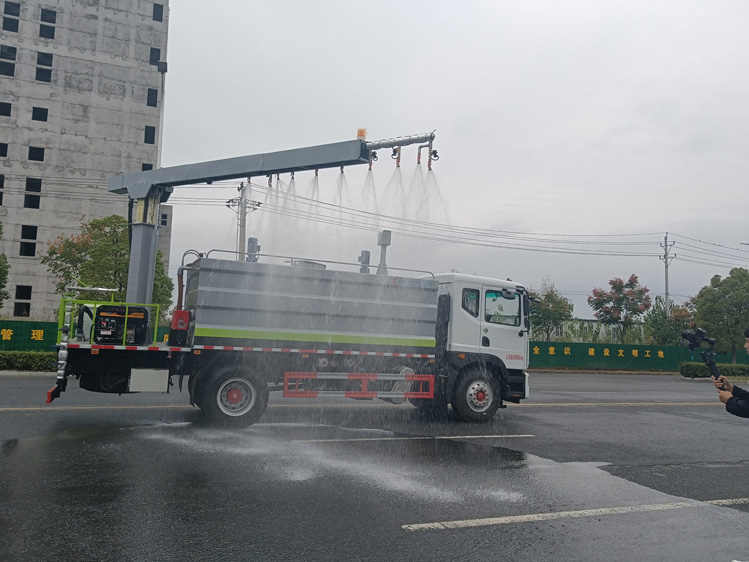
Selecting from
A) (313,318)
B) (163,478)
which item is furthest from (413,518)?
(313,318)

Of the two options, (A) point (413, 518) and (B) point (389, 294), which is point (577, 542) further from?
(B) point (389, 294)

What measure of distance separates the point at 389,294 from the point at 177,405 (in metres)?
4.91

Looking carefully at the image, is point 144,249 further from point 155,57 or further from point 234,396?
point 155,57

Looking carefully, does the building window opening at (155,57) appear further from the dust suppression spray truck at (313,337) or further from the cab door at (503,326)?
the cab door at (503,326)

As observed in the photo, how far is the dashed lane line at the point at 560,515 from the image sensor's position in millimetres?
5188

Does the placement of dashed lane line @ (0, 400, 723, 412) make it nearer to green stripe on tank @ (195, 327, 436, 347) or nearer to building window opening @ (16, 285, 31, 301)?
green stripe on tank @ (195, 327, 436, 347)

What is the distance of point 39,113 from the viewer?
5344 cm

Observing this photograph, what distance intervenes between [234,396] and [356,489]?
4073 millimetres

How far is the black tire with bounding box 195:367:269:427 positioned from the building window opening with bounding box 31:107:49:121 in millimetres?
53964

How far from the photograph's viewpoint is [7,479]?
19.8 feet

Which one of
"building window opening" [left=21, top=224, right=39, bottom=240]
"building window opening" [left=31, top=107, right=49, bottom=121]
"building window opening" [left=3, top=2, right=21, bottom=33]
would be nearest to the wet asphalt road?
"building window opening" [left=21, top=224, right=39, bottom=240]

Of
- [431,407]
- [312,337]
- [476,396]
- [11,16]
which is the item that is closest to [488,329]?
[476,396]

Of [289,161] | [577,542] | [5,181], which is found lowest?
[577,542]

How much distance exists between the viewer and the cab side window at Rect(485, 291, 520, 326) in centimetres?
1160
